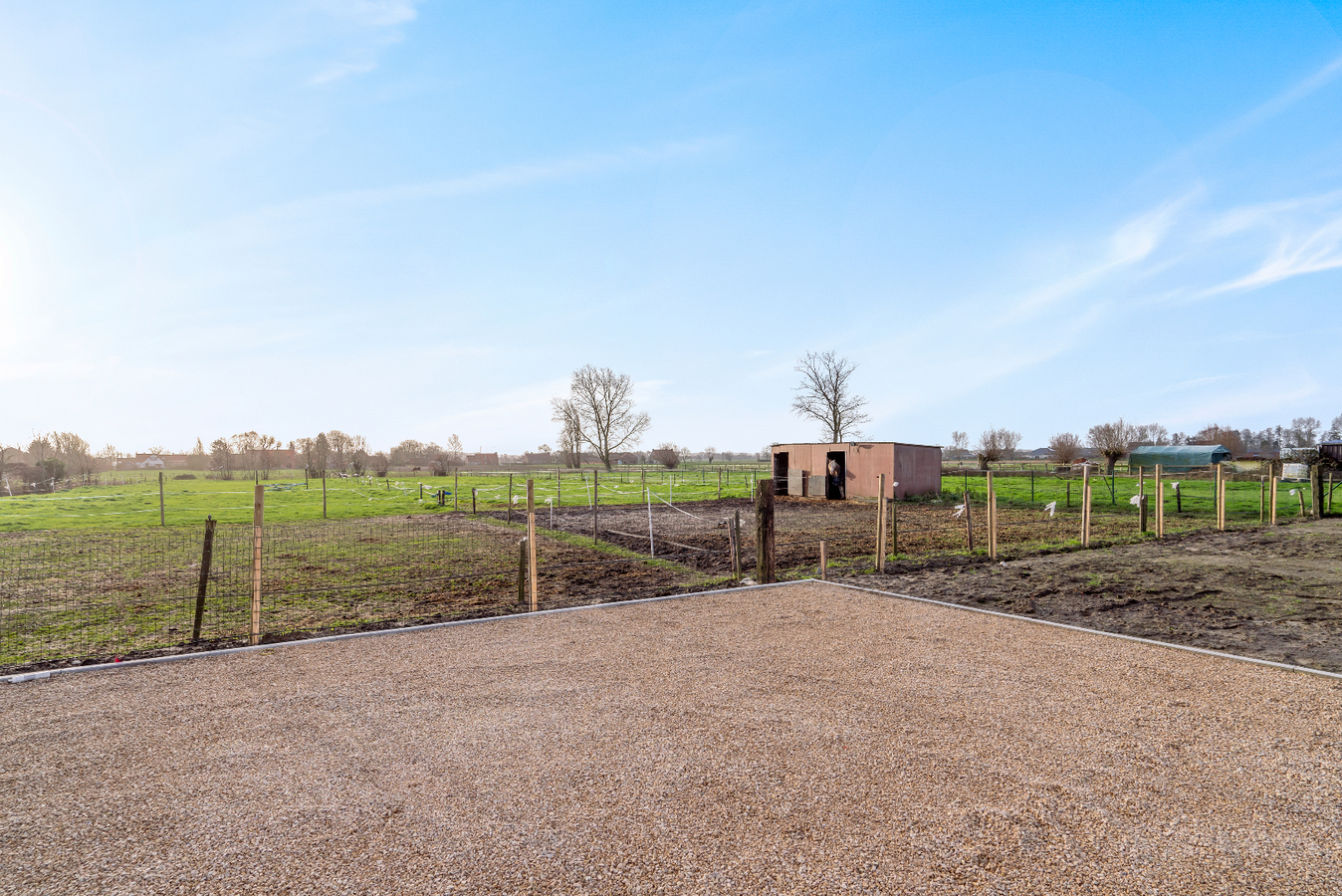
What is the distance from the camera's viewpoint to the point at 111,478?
5472cm

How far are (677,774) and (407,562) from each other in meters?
10.9

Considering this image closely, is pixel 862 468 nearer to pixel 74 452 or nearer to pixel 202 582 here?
pixel 202 582

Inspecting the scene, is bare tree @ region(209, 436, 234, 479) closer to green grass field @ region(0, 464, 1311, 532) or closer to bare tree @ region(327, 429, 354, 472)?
bare tree @ region(327, 429, 354, 472)

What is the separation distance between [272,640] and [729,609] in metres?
5.17

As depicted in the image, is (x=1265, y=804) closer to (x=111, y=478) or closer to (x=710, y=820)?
(x=710, y=820)

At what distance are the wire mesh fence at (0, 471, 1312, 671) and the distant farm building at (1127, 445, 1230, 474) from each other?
30.9 metres

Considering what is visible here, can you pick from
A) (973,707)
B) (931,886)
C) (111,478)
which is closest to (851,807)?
(931,886)

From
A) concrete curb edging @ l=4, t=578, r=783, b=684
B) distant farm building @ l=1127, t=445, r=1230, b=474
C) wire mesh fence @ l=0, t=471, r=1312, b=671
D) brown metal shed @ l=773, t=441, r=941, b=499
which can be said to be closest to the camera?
concrete curb edging @ l=4, t=578, r=783, b=684

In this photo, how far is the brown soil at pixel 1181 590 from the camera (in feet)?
25.0

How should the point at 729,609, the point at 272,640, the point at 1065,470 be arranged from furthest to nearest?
the point at 1065,470 → the point at 729,609 → the point at 272,640

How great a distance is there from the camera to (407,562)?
44.8 feet

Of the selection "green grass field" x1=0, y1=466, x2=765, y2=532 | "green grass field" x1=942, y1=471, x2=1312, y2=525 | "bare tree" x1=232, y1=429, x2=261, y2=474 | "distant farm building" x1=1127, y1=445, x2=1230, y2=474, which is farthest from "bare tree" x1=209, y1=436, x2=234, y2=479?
"distant farm building" x1=1127, y1=445, x2=1230, y2=474

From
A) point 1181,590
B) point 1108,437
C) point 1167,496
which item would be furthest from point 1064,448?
point 1181,590

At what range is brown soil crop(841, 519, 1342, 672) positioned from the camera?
7625 millimetres
